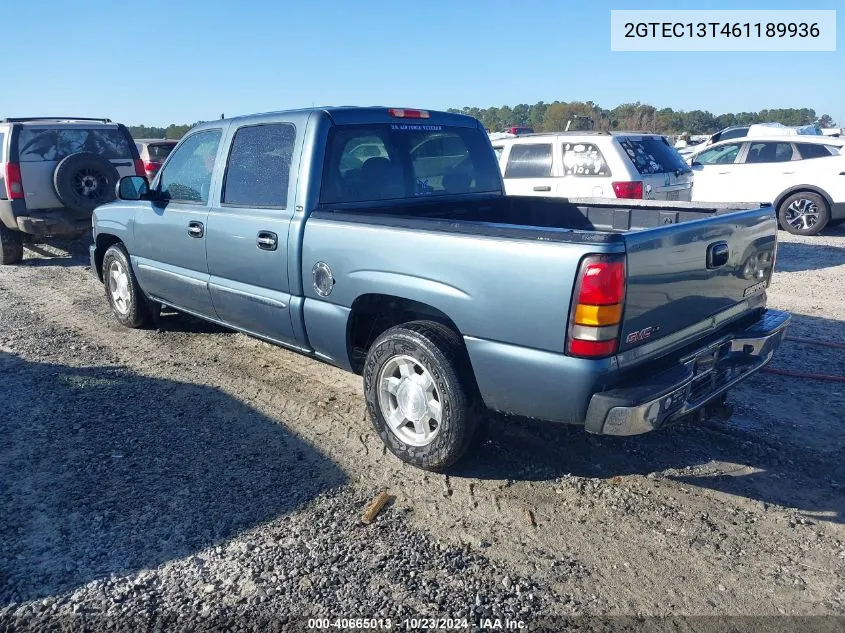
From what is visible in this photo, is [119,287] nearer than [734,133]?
Yes

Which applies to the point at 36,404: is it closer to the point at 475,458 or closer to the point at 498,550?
the point at 475,458

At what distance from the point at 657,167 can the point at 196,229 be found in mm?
5884

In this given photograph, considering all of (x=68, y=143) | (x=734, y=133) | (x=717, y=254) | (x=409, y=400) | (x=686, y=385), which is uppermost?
(x=734, y=133)

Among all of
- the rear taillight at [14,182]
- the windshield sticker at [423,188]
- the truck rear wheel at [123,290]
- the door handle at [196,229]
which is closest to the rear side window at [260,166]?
the door handle at [196,229]

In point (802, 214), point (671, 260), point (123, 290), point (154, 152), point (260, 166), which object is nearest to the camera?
point (671, 260)

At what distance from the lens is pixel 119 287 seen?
6.55m

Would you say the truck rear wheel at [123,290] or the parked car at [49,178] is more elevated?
the parked car at [49,178]

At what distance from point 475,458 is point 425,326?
2.74 ft

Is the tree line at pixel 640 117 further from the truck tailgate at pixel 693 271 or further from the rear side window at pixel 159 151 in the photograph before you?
the truck tailgate at pixel 693 271

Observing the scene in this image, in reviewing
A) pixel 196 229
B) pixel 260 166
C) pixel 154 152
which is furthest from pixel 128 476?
pixel 154 152

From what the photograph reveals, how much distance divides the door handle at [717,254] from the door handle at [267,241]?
7.98 ft

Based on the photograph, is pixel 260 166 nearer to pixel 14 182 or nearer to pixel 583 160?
pixel 583 160

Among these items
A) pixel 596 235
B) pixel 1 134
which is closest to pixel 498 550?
pixel 596 235

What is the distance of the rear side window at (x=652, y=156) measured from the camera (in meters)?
8.55
